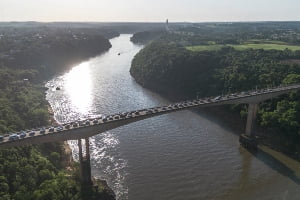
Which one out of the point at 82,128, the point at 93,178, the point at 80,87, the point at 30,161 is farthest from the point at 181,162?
the point at 80,87

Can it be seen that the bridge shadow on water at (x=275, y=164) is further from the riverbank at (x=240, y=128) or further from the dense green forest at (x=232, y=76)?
the dense green forest at (x=232, y=76)

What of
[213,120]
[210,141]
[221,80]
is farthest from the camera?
[221,80]

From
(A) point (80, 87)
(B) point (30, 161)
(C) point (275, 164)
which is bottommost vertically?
(C) point (275, 164)

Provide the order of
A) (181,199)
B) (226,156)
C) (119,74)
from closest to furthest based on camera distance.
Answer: (181,199) < (226,156) < (119,74)

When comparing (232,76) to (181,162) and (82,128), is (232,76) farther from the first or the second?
(82,128)

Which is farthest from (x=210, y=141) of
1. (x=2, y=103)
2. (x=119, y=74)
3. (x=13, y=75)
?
(x=119, y=74)

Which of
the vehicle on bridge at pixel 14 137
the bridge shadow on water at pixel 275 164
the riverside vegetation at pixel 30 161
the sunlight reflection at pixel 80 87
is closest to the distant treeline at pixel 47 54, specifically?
the sunlight reflection at pixel 80 87

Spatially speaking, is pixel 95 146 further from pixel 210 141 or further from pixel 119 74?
pixel 119 74
